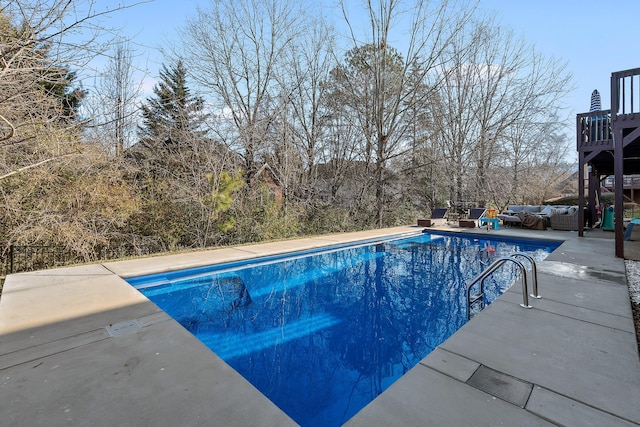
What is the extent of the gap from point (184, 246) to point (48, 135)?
3.70m

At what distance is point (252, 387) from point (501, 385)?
1.57m

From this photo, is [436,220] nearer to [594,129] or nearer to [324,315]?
[594,129]

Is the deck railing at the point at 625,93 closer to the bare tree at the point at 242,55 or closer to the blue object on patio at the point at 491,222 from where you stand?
the blue object on patio at the point at 491,222

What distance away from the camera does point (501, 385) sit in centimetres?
189

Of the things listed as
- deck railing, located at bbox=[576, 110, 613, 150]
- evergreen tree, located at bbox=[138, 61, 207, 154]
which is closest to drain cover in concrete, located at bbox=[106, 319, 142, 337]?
evergreen tree, located at bbox=[138, 61, 207, 154]

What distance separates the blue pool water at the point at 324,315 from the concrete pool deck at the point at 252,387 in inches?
26.3

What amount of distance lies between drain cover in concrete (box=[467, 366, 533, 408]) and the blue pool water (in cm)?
90

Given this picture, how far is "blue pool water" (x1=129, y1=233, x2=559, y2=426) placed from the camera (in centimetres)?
269

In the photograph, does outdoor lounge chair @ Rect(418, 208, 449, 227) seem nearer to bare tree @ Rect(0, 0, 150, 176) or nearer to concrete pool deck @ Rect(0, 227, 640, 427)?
concrete pool deck @ Rect(0, 227, 640, 427)

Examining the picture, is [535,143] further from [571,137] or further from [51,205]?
[51,205]

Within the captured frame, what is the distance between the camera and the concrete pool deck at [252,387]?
167 cm

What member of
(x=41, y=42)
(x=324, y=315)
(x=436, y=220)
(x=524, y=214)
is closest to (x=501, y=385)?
(x=324, y=315)

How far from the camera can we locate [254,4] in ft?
31.5

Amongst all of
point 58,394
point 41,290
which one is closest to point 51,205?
point 41,290
